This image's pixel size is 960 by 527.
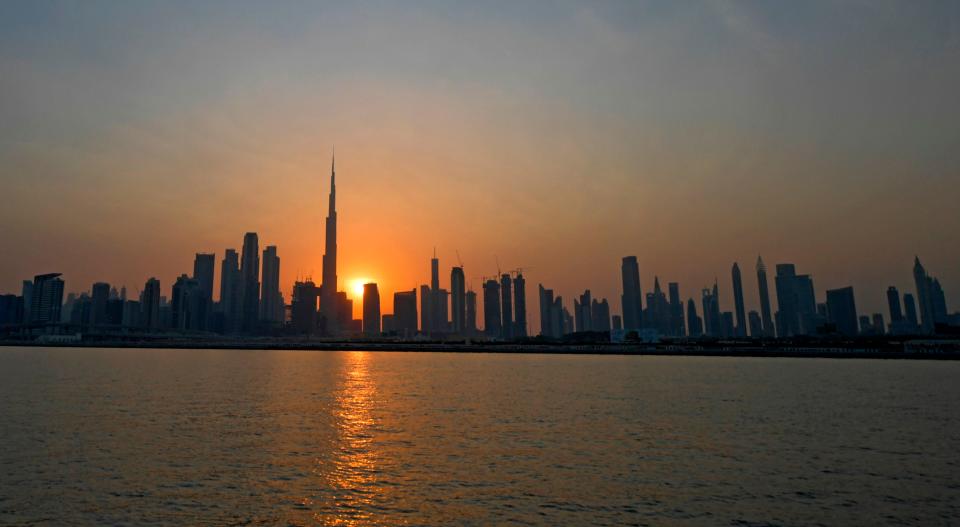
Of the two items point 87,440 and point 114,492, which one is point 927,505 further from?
point 87,440

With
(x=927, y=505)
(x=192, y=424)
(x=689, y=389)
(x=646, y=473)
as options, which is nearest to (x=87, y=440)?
(x=192, y=424)

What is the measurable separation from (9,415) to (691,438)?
6710 cm

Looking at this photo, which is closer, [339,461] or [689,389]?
[339,461]

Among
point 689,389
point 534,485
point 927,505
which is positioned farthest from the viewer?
point 689,389

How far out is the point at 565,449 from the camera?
42.3m

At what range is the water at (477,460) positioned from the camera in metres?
27.4

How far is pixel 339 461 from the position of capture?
38344mm

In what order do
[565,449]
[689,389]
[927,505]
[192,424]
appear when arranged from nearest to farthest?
[927,505] < [565,449] < [192,424] < [689,389]

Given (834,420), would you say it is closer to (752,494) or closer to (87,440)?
(752,494)

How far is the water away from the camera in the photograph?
1079 inches

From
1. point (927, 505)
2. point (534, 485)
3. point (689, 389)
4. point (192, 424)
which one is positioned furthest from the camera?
point (689, 389)

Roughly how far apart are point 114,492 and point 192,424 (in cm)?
2423

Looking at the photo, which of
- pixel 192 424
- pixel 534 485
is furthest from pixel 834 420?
pixel 192 424

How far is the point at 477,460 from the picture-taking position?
38.5 metres
